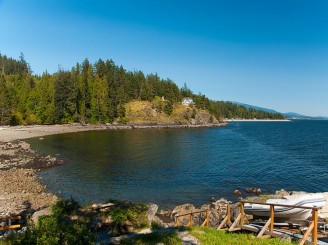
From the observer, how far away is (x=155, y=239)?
14.0m

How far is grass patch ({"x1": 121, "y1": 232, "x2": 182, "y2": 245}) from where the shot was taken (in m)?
13.6

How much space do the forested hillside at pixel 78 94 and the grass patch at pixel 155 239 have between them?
355ft

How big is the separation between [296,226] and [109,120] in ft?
415

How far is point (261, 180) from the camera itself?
44.0 m

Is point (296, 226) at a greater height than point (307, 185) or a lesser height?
greater

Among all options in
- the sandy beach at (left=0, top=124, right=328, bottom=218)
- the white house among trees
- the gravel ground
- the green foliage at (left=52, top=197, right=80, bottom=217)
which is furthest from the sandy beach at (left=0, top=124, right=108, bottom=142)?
the white house among trees

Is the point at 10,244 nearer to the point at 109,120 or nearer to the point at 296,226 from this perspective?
the point at 296,226

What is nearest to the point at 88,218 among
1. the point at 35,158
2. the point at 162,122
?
the point at 35,158

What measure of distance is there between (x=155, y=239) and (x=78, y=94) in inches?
5007

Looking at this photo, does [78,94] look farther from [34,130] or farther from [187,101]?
[187,101]

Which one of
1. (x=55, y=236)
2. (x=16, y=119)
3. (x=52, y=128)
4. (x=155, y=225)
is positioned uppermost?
(x=16, y=119)

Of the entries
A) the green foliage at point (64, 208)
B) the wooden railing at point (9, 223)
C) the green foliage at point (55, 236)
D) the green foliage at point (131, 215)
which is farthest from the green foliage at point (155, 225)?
the wooden railing at point (9, 223)

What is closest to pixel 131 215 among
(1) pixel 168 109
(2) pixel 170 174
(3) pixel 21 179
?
(3) pixel 21 179

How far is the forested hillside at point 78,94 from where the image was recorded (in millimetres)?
115875
